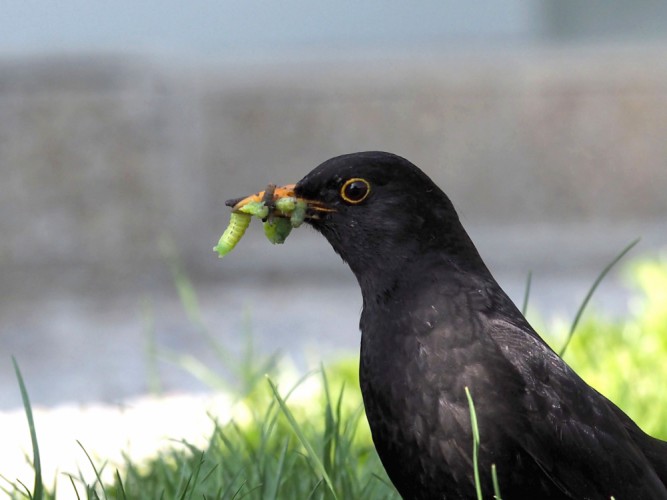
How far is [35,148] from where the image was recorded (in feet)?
23.0

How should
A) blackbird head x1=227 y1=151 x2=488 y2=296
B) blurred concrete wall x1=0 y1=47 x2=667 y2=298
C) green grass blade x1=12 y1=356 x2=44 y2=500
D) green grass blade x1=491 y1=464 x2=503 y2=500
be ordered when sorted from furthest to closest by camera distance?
blurred concrete wall x1=0 y1=47 x2=667 y2=298, blackbird head x1=227 y1=151 x2=488 y2=296, green grass blade x1=12 y1=356 x2=44 y2=500, green grass blade x1=491 y1=464 x2=503 y2=500

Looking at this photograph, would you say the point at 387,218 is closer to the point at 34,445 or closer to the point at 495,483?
the point at 495,483

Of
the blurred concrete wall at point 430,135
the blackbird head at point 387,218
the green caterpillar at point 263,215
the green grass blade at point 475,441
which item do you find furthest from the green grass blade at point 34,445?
the blurred concrete wall at point 430,135

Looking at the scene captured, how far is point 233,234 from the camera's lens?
2379 mm

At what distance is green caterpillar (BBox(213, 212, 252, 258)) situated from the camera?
2.36 meters

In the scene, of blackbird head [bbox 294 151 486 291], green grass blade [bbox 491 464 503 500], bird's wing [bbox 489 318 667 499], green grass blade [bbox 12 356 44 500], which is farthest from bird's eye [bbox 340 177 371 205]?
green grass blade [bbox 12 356 44 500]

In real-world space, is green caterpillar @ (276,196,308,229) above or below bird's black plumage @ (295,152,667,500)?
above

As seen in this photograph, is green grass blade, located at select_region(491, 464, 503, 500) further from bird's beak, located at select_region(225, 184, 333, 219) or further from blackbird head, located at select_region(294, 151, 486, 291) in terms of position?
bird's beak, located at select_region(225, 184, 333, 219)

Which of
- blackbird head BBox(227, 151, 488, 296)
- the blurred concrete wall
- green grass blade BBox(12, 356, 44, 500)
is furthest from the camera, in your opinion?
the blurred concrete wall

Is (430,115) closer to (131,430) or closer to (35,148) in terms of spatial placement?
(35,148)

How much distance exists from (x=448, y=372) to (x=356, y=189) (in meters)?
0.43

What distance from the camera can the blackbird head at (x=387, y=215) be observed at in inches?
91.3

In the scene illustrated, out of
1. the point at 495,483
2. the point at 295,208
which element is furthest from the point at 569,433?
the point at 295,208

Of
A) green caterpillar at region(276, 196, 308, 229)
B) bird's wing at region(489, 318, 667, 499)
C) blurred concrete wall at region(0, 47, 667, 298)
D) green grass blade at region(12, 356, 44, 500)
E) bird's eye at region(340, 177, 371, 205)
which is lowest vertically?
green grass blade at region(12, 356, 44, 500)
